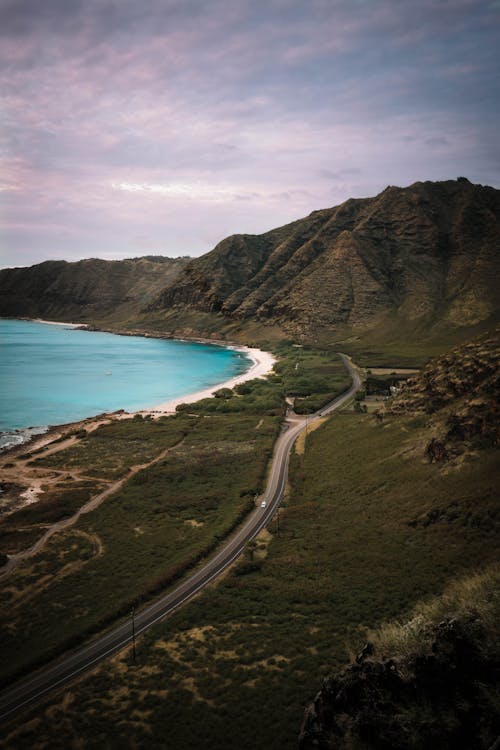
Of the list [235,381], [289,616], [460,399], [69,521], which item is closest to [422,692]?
[289,616]

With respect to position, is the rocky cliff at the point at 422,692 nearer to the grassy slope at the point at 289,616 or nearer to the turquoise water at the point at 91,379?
the grassy slope at the point at 289,616

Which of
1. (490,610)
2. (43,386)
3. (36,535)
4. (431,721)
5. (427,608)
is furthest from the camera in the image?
(43,386)

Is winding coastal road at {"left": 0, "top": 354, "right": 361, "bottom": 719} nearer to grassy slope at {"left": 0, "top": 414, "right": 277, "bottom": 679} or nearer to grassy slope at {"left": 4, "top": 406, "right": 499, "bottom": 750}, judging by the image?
grassy slope at {"left": 0, "top": 414, "right": 277, "bottom": 679}

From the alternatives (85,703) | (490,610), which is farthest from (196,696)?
(490,610)

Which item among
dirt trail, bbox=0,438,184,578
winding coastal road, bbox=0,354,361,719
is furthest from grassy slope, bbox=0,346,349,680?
winding coastal road, bbox=0,354,361,719

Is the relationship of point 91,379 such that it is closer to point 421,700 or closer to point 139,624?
point 139,624

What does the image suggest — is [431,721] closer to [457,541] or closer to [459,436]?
[457,541]
